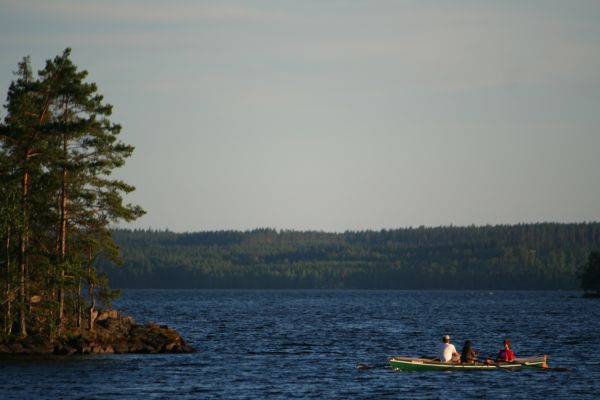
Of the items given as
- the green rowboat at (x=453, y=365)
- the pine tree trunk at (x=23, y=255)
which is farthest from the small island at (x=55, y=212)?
the green rowboat at (x=453, y=365)

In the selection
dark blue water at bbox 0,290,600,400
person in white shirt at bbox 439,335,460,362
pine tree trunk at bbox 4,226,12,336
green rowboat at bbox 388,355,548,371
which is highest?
pine tree trunk at bbox 4,226,12,336

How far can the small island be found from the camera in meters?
61.0

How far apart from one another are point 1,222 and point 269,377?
18.1 meters

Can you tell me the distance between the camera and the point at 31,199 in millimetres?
62406

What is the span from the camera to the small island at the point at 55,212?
2400 inches

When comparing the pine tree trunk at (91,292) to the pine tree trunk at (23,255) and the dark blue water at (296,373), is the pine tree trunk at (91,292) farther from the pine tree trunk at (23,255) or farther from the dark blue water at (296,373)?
the pine tree trunk at (23,255)

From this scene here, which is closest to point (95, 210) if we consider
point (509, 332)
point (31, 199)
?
point (31, 199)

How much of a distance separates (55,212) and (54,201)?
2.28 feet

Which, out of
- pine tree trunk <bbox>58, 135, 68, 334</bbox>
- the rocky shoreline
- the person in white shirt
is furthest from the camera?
pine tree trunk <bbox>58, 135, 68, 334</bbox>

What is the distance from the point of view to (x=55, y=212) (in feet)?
209

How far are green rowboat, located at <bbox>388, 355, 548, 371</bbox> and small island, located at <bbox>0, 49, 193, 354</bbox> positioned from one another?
18.7m

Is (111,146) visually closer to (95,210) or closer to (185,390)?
(95,210)

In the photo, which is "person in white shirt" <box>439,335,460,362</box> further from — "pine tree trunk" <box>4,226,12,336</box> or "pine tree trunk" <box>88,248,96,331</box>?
"pine tree trunk" <box>4,226,12,336</box>

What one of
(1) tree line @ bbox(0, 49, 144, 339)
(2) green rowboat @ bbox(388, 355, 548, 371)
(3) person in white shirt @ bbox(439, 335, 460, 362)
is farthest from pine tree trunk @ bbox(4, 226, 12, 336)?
(3) person in white shirt @ bbox(439, 335, 460, 362)
